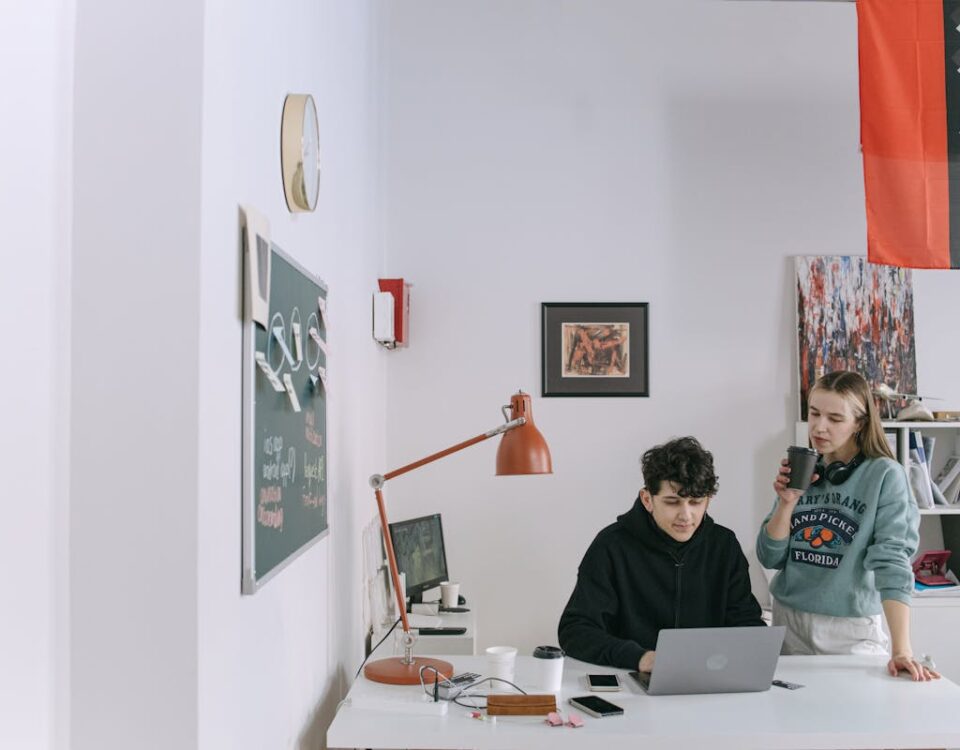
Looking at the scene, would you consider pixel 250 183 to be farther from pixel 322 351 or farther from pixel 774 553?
pixel 774 553

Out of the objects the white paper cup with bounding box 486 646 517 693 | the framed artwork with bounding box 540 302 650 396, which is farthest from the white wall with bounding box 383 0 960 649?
the white paper cup with bounding box 486 646 517 693

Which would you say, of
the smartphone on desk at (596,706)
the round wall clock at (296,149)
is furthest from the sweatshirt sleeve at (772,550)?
the round wall clock at (296,149)

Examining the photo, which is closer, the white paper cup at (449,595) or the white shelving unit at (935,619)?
the white paper cup at (449,595)

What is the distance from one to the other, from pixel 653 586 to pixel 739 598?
26 centimetres

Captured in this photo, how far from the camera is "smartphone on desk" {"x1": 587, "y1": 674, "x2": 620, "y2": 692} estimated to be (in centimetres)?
222

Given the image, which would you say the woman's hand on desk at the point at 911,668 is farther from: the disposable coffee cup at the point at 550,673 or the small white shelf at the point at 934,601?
the small white shelf at the point at 934,601

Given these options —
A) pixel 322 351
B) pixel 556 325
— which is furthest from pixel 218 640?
pixel 556 325

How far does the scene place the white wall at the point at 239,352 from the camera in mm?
1297

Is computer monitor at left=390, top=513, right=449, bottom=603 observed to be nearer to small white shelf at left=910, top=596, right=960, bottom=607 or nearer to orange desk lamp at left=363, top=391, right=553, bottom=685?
orange desk lamp at left=363, top=391, right=553, bottom=685

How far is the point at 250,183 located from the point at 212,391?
0.43 m

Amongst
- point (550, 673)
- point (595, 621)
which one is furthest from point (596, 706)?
point (595, 621)

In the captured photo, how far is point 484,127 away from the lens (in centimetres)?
393

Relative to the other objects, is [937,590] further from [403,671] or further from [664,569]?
[403,671]

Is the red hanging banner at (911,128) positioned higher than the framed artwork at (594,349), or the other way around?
the red hanging banner at (911,128)
